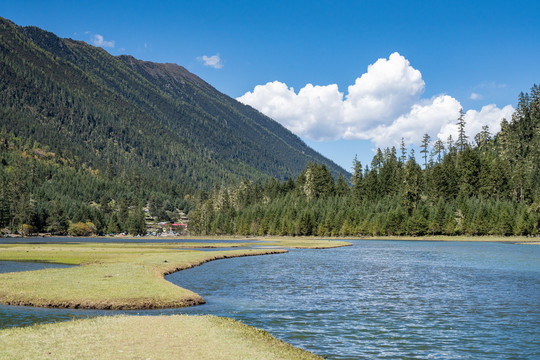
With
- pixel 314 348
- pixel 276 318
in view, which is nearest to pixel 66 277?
pixel 276 318

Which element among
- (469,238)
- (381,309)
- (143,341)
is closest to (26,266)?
(143,341)

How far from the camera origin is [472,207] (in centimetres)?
18862

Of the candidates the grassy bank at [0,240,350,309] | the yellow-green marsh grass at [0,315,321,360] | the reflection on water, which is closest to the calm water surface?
the grassy bank at [0,240,350,309]

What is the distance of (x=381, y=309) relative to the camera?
39.1m

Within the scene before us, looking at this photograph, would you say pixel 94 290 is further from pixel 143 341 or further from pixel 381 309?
pixel 381 309

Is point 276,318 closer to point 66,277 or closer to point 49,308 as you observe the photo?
point 49,308

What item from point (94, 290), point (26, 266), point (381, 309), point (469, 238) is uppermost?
point (469, 238)

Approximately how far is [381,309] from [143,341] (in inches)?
844

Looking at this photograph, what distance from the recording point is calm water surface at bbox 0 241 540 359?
27.3m

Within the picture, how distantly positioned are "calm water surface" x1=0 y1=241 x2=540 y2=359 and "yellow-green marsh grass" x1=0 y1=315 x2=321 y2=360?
2830mm

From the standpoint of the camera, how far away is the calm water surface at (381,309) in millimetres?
27328

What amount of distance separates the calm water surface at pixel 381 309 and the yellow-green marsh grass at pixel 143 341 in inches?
111

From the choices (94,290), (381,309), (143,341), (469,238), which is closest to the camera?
(143,341)

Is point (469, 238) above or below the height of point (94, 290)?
above
